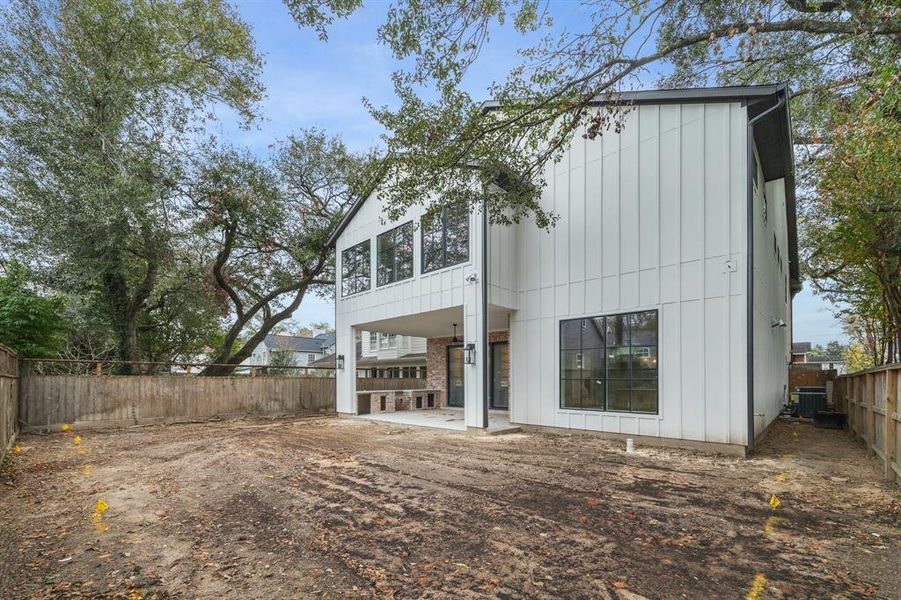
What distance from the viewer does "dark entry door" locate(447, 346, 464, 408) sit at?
14.1 meters

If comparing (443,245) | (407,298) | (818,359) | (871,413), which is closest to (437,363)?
(407,298)

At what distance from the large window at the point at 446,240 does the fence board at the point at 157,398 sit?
6739 mm

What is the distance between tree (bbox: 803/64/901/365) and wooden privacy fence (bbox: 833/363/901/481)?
9.96ft

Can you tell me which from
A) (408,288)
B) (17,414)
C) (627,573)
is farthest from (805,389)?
(17,414)

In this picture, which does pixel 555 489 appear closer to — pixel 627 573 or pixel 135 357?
pixel 627 573

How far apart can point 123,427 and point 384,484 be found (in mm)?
8914

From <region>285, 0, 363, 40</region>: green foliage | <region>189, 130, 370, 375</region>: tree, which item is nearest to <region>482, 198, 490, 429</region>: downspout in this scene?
<region>285, 0, 363, 40</region>: green foliage

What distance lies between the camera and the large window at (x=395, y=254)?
36.3ft

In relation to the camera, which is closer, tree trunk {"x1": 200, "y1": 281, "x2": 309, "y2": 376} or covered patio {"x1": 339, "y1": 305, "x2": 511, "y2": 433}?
covered patio {"x1": 339, "y1": 305, "x2": 511, "y2": 433}

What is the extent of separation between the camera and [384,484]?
5254 millimetres

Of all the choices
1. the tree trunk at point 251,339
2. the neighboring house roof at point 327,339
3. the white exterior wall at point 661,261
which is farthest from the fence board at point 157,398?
the neighboring house roof at point 327,339

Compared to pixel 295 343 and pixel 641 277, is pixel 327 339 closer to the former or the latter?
pixel 295 343

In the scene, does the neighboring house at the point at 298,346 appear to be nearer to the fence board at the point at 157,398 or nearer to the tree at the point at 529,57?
the fence board at the point at 157,398

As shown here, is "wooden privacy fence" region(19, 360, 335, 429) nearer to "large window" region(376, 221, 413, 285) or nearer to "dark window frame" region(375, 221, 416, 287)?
"dark window frame" region(375, 221, 416, 287)
